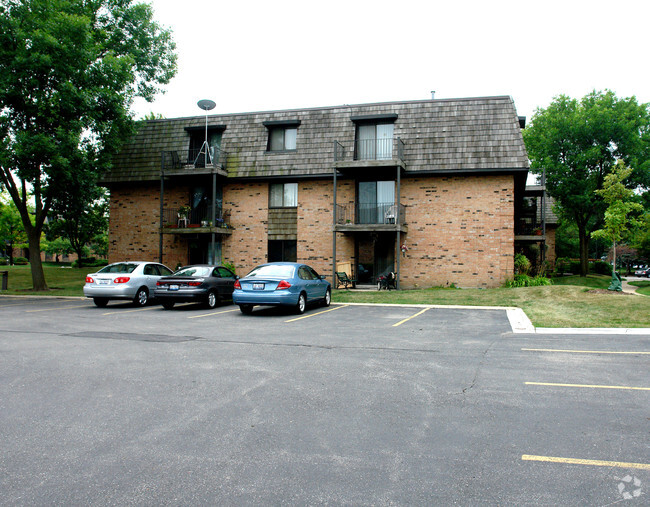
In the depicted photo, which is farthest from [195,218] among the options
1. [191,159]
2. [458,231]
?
[458,231]

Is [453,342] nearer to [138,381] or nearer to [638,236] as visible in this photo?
[138,381]

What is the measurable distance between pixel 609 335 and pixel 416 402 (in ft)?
22.6

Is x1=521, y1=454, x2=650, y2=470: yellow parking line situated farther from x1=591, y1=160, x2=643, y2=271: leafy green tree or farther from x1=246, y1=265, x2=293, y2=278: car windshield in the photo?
x1=591, y1=160, x2=643, y2=271: leafy green tree

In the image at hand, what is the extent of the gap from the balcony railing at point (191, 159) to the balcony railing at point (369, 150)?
596 cm

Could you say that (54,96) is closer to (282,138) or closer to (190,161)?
(190,161)

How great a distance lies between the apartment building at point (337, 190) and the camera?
67.9 feet

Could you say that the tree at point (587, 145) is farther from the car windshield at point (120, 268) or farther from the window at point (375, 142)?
the car windshield at point (120, 268)

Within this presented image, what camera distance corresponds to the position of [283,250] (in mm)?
23062

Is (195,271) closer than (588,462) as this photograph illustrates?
No

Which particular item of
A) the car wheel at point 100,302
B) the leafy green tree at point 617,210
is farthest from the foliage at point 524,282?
the car wheel at point 100,302

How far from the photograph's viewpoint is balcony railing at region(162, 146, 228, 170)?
2319 centimetres

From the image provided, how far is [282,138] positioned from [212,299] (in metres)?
11.2

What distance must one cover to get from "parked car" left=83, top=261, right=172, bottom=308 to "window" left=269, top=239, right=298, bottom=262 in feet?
25.8

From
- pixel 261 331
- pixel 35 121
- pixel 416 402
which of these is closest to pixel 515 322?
pixel 261 331
